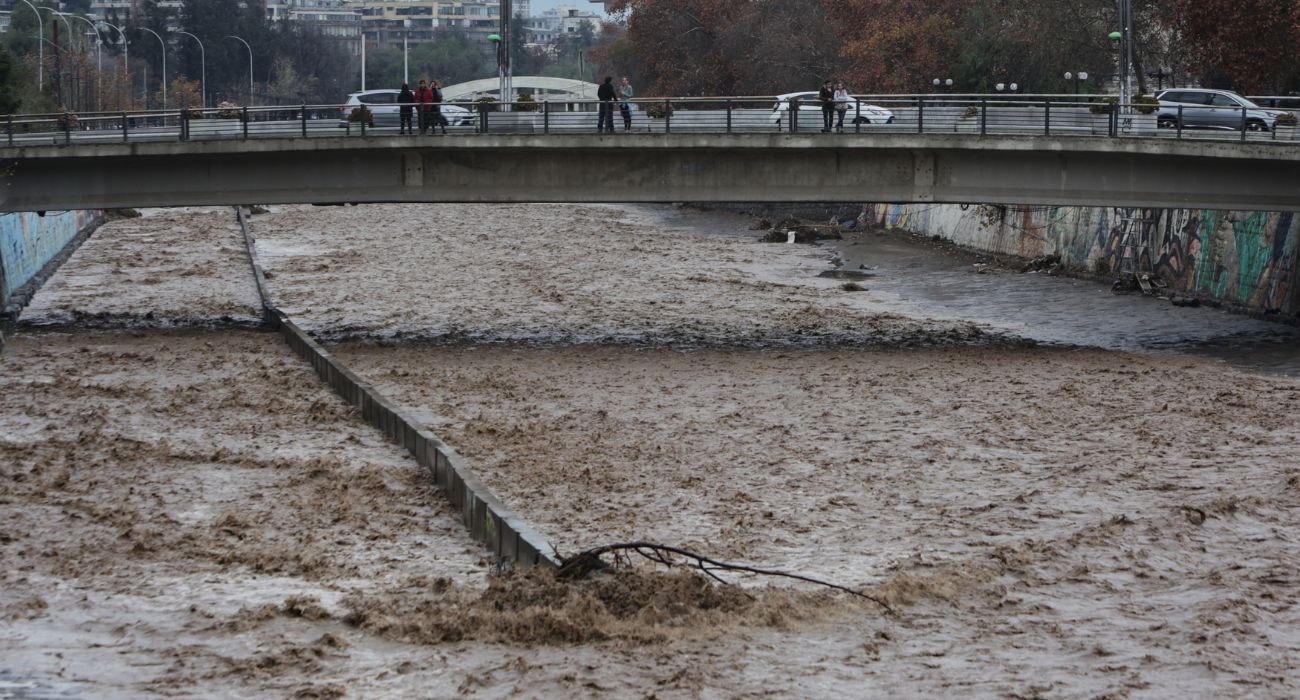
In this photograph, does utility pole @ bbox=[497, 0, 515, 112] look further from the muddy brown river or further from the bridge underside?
the muddy brown river

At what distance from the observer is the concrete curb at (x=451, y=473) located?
51.1 ft

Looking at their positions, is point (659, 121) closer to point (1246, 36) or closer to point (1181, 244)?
point (1181, 244)

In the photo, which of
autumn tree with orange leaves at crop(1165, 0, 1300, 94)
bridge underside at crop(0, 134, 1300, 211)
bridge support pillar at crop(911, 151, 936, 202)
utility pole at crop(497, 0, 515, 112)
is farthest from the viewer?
autumn tree with orange leaves at crop(1165, 0, 1300, 94)

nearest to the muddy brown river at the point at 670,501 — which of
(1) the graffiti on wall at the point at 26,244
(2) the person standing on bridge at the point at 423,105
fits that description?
(1) the graffiti on wall at the point at 26,244

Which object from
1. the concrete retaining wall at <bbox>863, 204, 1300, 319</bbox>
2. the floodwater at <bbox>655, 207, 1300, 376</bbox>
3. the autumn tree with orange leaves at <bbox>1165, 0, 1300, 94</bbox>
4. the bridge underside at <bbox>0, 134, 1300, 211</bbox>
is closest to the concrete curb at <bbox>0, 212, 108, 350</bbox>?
the bridge underside at <bbox>0, 134, 1300, 211</bbox>

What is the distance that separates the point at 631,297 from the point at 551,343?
909 centimetres

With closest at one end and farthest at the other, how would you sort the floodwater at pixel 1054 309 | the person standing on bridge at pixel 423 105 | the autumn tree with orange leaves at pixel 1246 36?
the floodwater at pixel 1054 309 < the person standing on bridge at pixel 423 105 < the autumn tree with orange leaves at pixel 1246 36

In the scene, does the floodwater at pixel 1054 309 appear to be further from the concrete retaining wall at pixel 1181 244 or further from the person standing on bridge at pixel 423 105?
the person standing on bridge at pixel 423 105

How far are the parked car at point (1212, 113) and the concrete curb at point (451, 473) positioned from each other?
17943 mm

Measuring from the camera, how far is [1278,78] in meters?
54.5

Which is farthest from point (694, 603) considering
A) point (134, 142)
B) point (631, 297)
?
point (631, 297)

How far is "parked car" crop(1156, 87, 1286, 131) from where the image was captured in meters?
34.0

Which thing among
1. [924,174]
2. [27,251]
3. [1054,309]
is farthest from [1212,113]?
[27,251]

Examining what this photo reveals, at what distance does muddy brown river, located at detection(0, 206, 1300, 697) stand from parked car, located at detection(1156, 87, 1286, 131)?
14.9 feet
